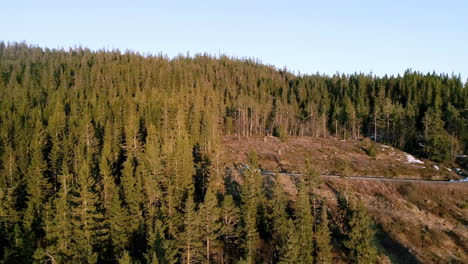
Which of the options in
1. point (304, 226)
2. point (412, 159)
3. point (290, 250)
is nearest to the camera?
point (290, 250)

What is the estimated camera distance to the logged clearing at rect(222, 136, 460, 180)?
73188 mm

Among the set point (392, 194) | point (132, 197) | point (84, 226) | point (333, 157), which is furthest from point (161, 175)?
point (333, 157)

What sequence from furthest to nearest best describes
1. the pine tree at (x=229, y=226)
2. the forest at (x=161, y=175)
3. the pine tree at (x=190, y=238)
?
the pine tree at (x=229, y=226) → the forest at (x=161, y=175) → the pine tree at (x=190, y=238)

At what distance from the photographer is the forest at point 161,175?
3488 centimetres

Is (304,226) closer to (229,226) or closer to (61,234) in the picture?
(229,226)

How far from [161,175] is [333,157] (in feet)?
157

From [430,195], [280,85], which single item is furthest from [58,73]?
[430,195]

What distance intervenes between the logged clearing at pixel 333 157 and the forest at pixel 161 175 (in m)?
6.57

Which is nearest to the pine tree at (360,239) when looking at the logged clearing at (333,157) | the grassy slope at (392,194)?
the grassy slope at (392,194)

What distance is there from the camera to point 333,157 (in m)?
82.1

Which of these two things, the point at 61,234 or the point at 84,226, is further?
the point at 84,226

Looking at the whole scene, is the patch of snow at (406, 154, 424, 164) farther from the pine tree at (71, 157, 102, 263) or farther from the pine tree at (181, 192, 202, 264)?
the pine tree at (71, 157, 102, 263)

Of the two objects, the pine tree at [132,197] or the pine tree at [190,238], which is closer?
the pine tree at [190,238]

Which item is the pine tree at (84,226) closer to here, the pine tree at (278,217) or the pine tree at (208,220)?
the pine tree at (208,220)
